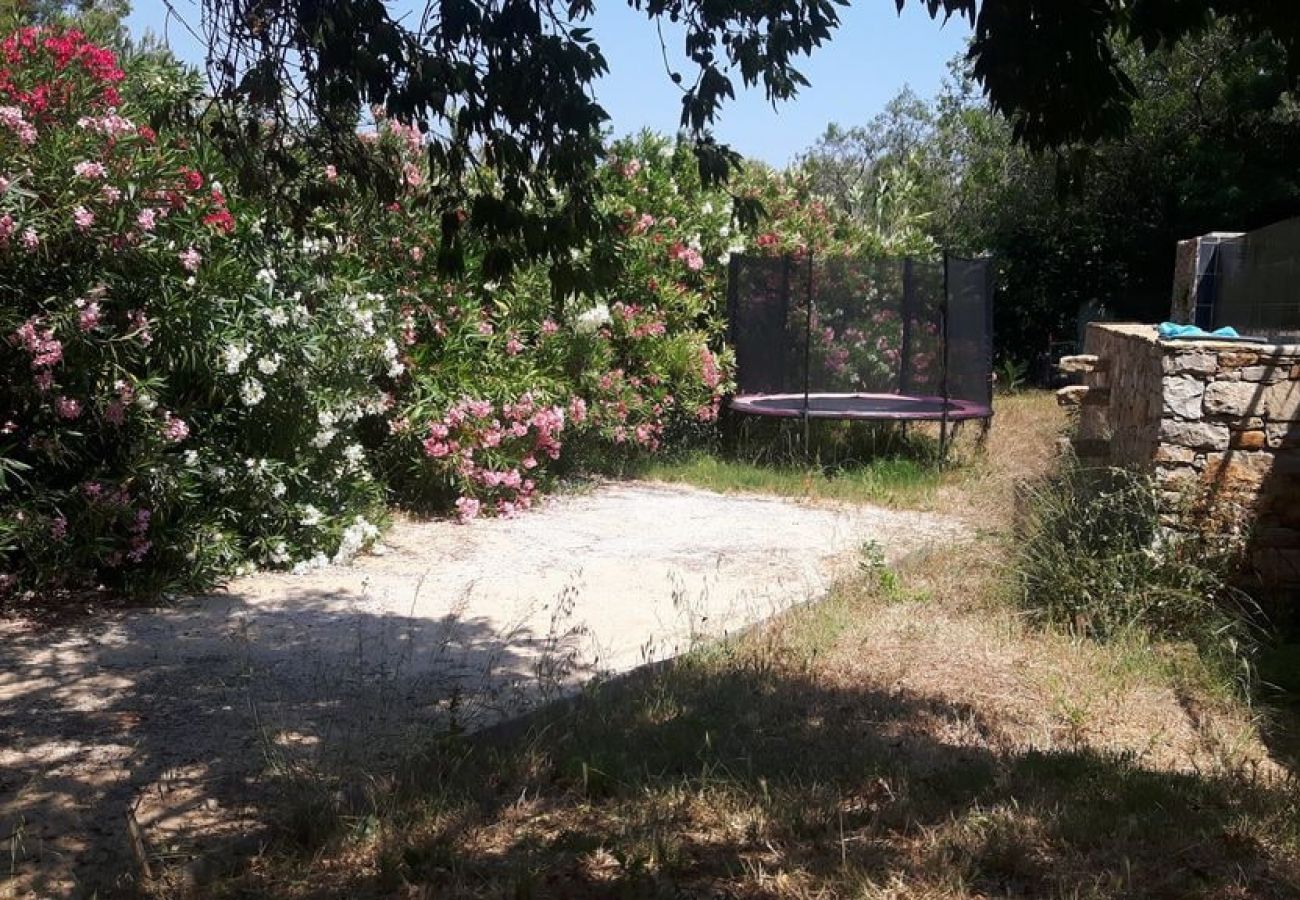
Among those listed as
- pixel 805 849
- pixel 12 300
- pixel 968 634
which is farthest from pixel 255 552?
pixel 805 849

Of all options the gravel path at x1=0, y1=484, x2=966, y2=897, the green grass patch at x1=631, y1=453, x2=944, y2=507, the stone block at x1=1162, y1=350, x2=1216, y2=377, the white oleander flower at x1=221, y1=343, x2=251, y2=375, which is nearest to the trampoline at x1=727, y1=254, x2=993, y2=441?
the green grass patch at x1=631, y1=453, x2=944, y2=507

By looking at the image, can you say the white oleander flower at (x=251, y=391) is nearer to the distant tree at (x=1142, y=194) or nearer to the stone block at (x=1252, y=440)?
the stone block at (x=1252, y=440)

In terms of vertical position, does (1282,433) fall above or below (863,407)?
above

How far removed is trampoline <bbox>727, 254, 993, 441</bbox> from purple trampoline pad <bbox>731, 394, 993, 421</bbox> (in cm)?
2

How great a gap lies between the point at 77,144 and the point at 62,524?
190 centimetres

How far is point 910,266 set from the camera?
42.0ft

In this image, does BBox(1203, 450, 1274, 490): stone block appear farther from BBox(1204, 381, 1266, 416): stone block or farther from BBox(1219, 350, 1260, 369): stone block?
BBox(1219, 350, 1260, 369): stone block

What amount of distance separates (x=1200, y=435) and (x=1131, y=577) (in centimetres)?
109

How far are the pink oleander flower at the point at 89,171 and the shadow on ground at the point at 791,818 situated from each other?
362cm

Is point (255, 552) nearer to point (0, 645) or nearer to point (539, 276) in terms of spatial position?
point (0, 645)

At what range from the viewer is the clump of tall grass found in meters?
6.43

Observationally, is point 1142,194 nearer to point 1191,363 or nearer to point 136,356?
point 1191,363

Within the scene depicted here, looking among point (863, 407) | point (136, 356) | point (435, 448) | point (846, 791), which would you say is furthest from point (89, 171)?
point (863, 407)

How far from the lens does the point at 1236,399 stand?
717 cm
